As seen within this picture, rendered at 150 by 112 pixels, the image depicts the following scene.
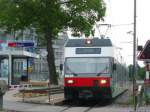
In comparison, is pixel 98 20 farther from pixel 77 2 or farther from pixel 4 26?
pixel 4 26

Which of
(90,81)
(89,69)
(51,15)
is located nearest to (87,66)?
(89,69)

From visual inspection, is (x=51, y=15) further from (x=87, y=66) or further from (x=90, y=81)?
(x=90, y=81)

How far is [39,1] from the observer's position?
45.6m

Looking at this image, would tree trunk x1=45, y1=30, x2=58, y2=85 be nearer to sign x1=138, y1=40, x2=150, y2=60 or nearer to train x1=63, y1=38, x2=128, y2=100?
train x1=63, y1=38, x2=128, y2=100

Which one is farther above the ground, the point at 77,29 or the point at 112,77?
the point at 77,29

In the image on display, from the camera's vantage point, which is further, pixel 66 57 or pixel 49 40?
pixel 49 40

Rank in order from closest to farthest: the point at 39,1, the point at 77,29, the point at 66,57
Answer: the point at 66,57 < the point at 39,1 < the point at 77,29

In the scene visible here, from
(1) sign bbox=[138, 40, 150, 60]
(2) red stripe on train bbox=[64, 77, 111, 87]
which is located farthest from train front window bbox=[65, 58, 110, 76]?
(1) sign bbox=[138, 40, 150, 60]

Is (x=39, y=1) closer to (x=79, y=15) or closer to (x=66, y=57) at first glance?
(x=79, y=15)

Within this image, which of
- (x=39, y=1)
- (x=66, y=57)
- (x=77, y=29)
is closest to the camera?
(x=66, y=57)

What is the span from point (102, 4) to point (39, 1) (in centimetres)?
651

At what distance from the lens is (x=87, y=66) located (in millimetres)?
29750

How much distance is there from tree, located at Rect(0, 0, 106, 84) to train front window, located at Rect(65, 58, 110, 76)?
1610 cm

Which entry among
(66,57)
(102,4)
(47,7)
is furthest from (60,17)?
(66,57)
